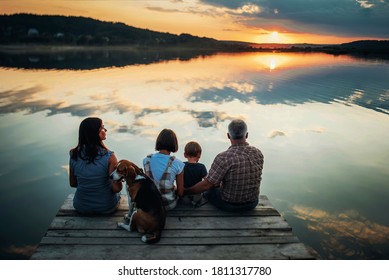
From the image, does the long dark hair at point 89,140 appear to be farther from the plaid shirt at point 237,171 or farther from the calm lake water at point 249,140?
the calm lake water at point 249,140

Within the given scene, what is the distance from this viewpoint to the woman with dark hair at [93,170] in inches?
155

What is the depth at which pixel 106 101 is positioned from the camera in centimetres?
1642

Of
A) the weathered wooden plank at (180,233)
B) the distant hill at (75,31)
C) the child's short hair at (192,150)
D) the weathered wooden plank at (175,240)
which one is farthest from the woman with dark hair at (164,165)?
the distant hill at (75,31)

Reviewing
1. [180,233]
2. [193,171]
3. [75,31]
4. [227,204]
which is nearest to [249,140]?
[193,171]

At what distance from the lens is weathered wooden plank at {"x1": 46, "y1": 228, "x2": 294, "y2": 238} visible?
3.86 m

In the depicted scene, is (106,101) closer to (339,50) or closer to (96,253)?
(96,253)

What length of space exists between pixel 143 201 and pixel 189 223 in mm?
859

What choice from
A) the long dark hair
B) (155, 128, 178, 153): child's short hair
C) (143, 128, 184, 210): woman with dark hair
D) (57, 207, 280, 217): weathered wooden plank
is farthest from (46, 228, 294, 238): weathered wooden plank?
(155, 128, 178, 153): child's short hair

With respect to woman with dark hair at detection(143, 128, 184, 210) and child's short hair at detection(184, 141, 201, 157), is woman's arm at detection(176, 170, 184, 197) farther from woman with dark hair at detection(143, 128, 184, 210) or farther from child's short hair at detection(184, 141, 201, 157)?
child's short hair at detection(184, 141, 201, 157)

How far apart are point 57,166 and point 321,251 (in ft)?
22.1

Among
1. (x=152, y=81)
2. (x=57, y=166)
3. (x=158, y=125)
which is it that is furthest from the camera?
(x=152, y=81)

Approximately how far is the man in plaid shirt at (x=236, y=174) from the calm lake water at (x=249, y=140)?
198cm

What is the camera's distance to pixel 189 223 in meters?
4.20

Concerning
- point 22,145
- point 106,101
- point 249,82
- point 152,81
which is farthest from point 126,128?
point 249,82
